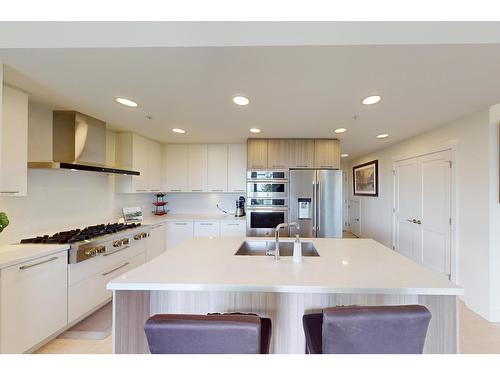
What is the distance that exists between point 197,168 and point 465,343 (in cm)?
410

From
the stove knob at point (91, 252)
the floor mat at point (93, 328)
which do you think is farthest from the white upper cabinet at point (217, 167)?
the floor mat at point (93, 328)

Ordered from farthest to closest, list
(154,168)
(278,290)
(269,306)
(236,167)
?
1. (236,167)
2. (154,168)
3. (269,306)
4. (278,290)

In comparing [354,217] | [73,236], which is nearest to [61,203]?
[73,236]

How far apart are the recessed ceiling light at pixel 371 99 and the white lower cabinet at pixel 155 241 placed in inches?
128

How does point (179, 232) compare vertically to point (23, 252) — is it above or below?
below

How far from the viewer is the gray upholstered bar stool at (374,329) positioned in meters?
0.86

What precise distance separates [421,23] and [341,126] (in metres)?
1.74

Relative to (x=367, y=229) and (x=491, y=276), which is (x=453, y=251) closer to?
(x=491, y=276)

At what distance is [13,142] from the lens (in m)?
1.85

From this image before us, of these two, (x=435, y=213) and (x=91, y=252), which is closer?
(x=91, y=252)

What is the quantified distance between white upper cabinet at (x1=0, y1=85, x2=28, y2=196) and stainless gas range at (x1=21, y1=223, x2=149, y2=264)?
20.4 inches

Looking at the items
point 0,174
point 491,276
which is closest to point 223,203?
point 0,174

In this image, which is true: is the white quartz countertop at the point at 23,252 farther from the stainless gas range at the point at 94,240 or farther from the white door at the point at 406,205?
the white door at the point at 406,205

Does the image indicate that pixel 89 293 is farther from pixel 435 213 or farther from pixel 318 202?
pixel 435 213
